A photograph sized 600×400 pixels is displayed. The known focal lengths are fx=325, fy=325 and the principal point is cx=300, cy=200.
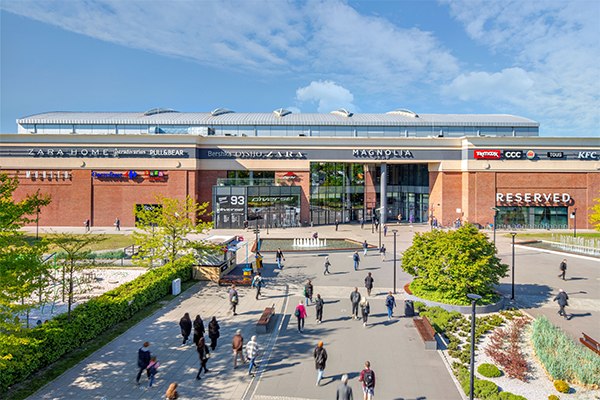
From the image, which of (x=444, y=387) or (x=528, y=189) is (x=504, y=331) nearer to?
(x=444, y=387)

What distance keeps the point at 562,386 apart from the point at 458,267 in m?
6.05

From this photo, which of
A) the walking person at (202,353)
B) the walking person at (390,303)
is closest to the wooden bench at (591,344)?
the walking person at (390,303)

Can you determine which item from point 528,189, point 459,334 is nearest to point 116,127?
point 459,334

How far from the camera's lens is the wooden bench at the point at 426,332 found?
11.7m

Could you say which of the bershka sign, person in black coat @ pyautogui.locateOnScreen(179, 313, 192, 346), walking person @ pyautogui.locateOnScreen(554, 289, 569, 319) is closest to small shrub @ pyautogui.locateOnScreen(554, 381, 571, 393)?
walking person @ pyautogui.locateOnScreen(554, 289, 569, 319)

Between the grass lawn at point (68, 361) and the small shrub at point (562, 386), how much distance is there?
14.7 meters

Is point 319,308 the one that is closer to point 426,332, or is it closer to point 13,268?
point 426,332

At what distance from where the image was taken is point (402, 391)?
9211 mm

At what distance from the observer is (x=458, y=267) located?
14.9m

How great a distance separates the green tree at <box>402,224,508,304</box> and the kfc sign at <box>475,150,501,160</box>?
29501 mm

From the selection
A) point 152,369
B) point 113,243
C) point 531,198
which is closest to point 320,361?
point 152,369

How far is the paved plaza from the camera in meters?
9.24

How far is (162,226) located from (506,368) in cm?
1753

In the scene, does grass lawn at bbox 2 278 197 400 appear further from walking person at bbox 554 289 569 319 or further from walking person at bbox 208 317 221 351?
walking person at bbox 554 289 569 319
